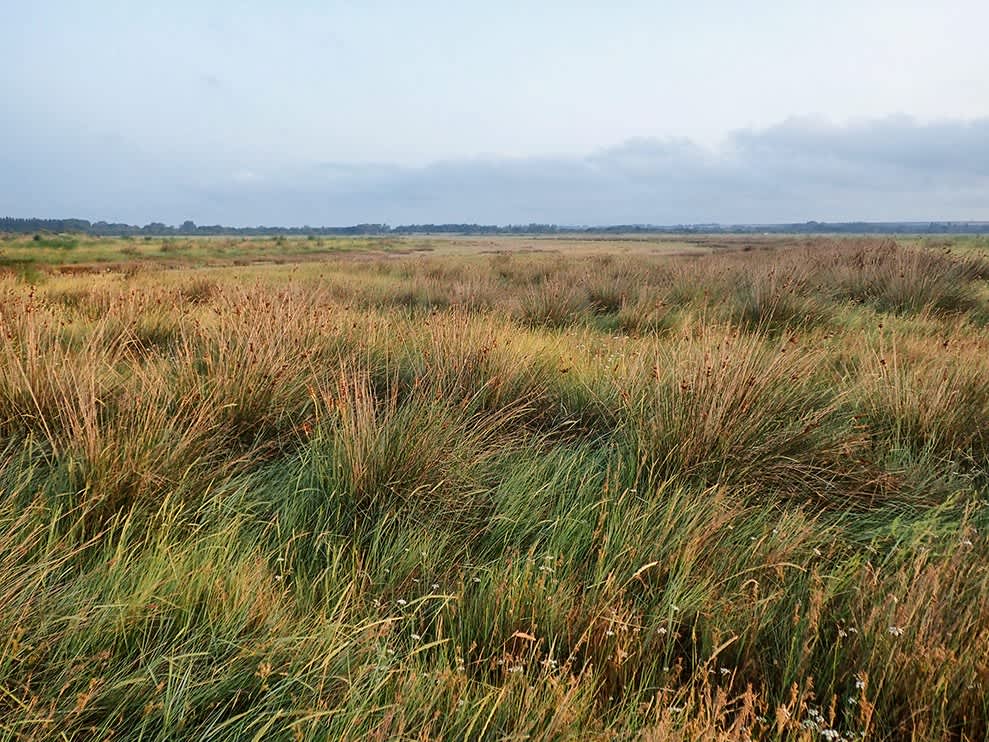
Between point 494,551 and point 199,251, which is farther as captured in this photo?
point 199,251

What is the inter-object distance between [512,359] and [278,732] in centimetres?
304

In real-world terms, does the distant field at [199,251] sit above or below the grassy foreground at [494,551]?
above

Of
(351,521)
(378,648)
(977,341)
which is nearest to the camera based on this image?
(378,648)

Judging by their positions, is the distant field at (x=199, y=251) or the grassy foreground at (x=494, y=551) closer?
the grassy foreground at (x=494, y=551)

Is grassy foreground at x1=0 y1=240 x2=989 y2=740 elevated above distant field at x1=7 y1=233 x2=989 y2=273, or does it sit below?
below

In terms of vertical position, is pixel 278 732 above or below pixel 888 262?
below

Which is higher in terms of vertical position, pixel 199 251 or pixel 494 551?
pixel 199 251

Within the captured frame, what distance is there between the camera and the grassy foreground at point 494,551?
1460mm

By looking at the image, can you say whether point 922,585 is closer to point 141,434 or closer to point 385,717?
point 385,717

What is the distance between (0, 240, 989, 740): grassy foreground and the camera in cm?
146

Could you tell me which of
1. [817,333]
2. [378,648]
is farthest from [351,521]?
[817,333]

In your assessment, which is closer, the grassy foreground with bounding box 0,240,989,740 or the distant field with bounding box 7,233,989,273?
the grassy foreground with bounding box 0,240,989,740

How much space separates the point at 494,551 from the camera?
2.33 metres

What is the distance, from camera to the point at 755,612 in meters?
1.81
